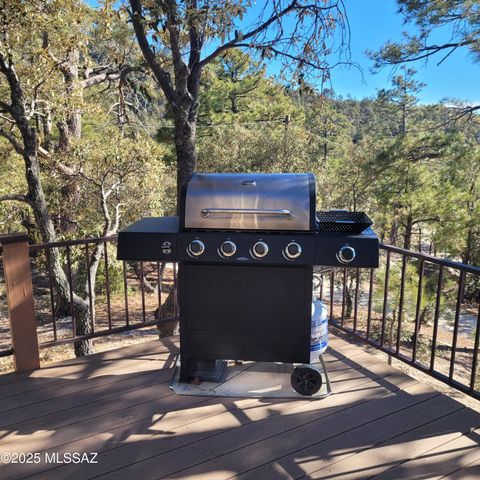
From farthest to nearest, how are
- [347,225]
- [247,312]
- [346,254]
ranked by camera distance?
[247,312] → [347,225] → [346,254]

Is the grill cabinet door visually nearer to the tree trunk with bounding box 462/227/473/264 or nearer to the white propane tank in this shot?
the white propane tank

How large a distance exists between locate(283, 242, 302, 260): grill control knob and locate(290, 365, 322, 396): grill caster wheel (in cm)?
69

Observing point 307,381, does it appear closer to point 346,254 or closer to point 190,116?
point 346,254

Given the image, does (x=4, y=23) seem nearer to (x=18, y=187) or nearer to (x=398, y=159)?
(x=18, y=187)

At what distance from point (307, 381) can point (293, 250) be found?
78 centimetres

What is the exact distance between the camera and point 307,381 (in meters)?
2.32

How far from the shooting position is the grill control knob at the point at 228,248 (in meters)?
2.03

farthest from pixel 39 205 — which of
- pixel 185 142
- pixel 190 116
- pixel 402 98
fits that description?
pixel 402 98

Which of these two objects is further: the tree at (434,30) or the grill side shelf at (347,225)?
the tree at (434,30)

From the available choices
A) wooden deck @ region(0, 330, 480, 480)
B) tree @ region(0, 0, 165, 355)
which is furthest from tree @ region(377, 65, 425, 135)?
wooden deck @ region(0, 330, 480, 480)

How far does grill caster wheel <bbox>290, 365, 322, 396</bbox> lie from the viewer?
90.8 inches

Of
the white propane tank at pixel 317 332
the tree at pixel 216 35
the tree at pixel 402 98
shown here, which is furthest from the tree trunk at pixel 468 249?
the white propane tank at pixel 317 332

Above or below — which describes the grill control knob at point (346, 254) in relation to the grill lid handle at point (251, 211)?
below

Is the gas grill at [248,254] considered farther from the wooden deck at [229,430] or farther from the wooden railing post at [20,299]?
the wooden railing post at [20,299]
